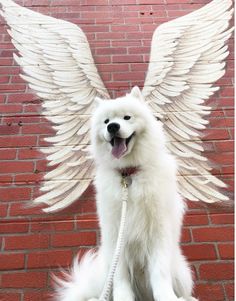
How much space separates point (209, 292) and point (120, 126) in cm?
116

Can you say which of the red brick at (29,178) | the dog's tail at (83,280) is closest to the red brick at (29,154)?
the red brick at (29,178)

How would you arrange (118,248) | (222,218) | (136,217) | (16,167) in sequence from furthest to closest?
(16,167) < (222,218) < (136,217) < (118,248)

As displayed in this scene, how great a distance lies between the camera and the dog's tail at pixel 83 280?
2154mm

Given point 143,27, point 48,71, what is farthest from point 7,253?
point 143,27

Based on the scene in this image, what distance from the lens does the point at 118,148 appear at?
2256mm

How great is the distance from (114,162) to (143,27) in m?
2.21

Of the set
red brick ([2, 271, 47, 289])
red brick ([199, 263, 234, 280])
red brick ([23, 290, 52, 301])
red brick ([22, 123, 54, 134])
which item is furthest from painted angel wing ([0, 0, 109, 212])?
red brick ([199, 263, 234, 280])

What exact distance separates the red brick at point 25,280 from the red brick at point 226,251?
3.74ft

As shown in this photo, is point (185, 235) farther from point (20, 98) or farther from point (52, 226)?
point (20, 98)

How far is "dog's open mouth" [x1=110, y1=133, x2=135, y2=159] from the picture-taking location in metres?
2.24

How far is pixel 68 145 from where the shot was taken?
3.12 m

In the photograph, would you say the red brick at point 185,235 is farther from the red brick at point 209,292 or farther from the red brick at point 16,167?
the red brick at point 16,167

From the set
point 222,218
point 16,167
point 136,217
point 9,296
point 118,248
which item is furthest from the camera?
point 16,167

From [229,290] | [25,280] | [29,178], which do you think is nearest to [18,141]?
[29,178]
